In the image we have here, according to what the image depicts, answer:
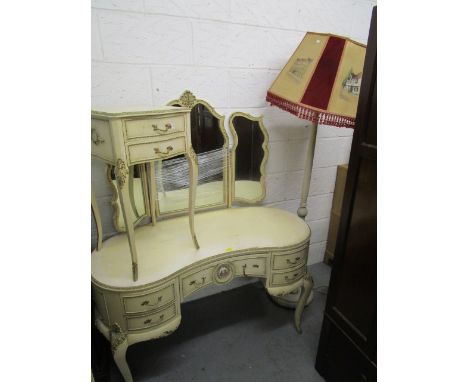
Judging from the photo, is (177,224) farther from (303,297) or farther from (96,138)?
(303,297)

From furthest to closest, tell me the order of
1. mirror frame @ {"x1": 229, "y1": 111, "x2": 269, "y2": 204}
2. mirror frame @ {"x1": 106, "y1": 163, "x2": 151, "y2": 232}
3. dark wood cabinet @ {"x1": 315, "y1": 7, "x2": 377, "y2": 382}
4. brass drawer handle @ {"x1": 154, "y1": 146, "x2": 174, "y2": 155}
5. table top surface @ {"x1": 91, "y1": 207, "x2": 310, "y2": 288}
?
1. mirror frame @ {"x1": 229, "y1": 111, "x2": 269, "y2": 204}
2. mirror frame @ {"x1": 106, "y1": 163, "x2": 151, "y2": 232}
3. table top surface @ {"x1": 91, "y1": 207, "x2": 310, "y2": 288}
4. brass drawer handle @ {"x1": 154, "y1": 146, "x2": 174, "y2": 155}
5. dark wood cabinet @ {"x1": 315, "y1": 7, "x2": 377, "y2": 382}

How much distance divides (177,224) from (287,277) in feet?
1.90

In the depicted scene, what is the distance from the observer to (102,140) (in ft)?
3.03

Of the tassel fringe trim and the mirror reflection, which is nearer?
the tassel fringe trim

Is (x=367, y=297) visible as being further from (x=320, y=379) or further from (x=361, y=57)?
(x=361, y=57)

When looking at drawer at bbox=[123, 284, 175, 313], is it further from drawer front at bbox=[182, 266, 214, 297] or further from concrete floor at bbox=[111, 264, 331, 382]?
concrete floor at bbox=[111, 264, 331, 382]

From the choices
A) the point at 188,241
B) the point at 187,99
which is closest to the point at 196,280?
the point at 188,241

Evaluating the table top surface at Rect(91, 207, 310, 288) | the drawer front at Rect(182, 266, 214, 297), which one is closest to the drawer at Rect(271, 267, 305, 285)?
the table top surface at Rect(91, 207, 310, 288)

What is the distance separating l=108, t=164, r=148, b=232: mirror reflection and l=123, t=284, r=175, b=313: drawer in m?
0.36

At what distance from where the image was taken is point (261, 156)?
4.89 ft

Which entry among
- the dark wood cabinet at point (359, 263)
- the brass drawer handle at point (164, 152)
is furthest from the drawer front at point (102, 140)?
the dark wood cabinet at point (359, 263)

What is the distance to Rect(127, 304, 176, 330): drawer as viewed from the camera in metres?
1.05

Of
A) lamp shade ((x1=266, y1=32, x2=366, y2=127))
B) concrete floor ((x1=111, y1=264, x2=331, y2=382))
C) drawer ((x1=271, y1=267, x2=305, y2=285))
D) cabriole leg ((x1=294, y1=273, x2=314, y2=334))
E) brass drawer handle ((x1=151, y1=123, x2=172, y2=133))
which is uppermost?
lamp shade ((x1=266, y1=32, x2=366, y2=127))
